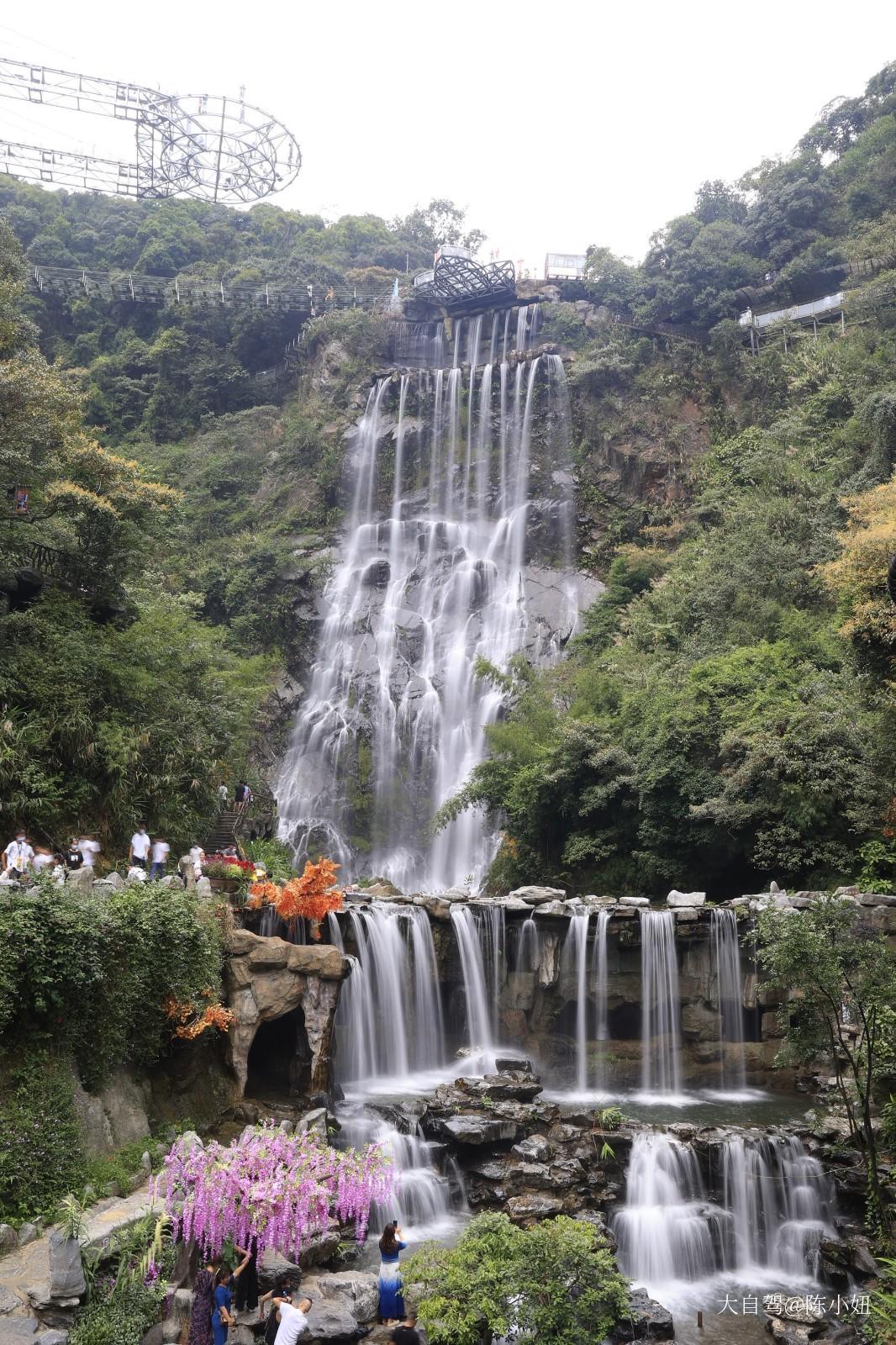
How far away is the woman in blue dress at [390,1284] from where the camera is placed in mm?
9531

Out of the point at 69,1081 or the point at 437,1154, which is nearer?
the point at 69,1081

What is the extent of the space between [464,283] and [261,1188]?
139ft

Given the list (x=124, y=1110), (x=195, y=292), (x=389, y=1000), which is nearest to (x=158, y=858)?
(x=124, y=1110)

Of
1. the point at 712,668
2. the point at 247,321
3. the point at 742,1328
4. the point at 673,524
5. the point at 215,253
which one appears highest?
A: the point at 215,253

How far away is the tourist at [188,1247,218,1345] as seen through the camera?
8328mm

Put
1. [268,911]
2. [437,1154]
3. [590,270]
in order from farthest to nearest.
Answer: [590,270]
[268,911]
[437,1154]

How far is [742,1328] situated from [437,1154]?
14.7 feet

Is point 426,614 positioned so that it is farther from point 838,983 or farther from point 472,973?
point 838,983

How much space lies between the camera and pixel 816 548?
82.9 ft

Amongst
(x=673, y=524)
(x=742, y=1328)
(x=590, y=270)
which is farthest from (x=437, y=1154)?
(x=590, y=270)

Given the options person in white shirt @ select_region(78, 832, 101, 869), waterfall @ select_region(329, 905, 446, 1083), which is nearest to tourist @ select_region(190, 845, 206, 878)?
person in white shirt @ select_region(78, 832, 101, 869)

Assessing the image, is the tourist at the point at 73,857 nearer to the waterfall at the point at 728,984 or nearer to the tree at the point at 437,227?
the waterfall at the point at 728,984

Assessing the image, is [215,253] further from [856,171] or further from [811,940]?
[811,940]

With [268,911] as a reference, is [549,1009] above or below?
below
